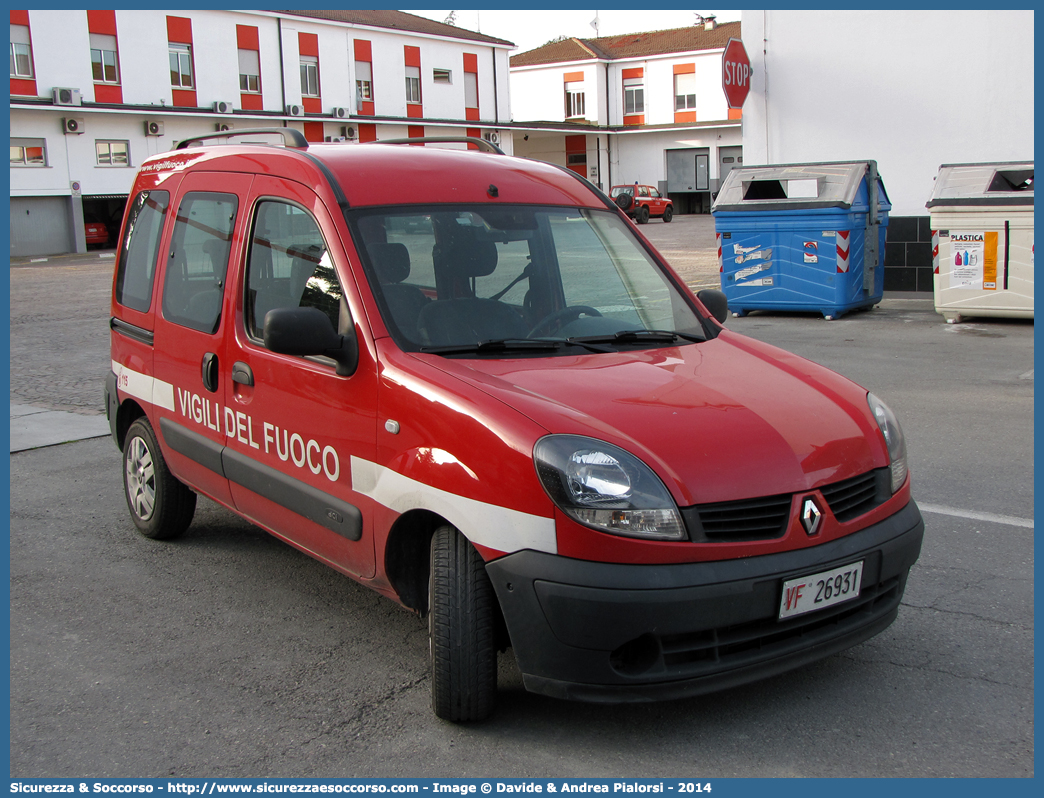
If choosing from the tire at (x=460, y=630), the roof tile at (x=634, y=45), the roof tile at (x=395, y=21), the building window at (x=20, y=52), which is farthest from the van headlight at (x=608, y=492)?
the roof tile at (x=634, y=45)

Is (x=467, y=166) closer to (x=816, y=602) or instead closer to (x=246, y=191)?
(x=246, y=191)

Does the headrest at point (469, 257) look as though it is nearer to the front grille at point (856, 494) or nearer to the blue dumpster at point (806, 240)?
the front grille at point (856, 494)

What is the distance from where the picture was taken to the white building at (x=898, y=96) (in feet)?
47.0

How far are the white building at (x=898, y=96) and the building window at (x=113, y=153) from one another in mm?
28528

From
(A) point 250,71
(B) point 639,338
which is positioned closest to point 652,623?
(B) point 639,338

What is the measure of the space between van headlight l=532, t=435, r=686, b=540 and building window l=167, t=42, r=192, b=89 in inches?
1600

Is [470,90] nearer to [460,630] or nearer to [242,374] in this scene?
[242,374]

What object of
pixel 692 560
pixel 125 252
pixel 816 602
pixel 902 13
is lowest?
pixel 816 602

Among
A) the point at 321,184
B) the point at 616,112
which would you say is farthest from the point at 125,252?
the point at 616,112

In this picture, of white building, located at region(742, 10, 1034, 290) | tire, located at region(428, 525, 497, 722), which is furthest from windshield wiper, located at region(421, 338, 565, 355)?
white building, located at region(742, 10, 1034, 290)

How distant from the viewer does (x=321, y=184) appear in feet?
12.4

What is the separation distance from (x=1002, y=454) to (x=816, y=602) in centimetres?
393

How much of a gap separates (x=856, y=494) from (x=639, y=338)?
3.39 feet

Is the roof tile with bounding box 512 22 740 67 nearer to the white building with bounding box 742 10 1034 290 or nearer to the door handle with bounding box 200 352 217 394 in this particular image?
the white building with bounding box 742 10 1034 290
